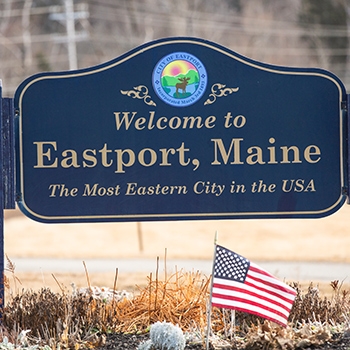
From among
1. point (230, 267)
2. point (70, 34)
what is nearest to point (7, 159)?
point (230, 267)

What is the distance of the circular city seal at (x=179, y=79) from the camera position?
5930 mm

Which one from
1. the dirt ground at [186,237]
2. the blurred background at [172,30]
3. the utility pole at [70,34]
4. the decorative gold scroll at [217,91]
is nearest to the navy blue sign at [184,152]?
the decorative gold scroll at [217,91]

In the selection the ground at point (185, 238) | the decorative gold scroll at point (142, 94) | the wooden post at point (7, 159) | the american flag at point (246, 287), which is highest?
the decorative gold scroll at point (142, 94)

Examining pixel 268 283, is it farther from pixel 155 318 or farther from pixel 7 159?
pixel 7 159

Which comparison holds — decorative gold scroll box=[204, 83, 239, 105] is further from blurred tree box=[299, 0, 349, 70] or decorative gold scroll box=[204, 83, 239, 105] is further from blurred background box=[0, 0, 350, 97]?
blurred tree box=[299, 0, 349, 70]

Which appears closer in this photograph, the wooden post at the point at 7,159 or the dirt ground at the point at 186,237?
the wooden post at the point at 7,159

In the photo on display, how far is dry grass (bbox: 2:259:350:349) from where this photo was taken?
518 centimetres

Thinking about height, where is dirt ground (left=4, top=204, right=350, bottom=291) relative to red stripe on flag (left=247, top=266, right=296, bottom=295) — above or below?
below

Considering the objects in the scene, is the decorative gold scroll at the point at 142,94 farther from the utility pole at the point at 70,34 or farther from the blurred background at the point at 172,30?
the blurred background at the point at 172,30

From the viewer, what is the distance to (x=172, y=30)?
147 feet

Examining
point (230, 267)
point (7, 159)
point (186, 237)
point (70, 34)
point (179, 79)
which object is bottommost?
point (186, 237)

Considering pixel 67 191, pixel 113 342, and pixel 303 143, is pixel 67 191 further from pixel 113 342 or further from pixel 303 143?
pixel 303 143

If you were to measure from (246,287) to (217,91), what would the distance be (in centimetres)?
167

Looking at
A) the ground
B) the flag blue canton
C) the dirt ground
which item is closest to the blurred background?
the dirt ground
